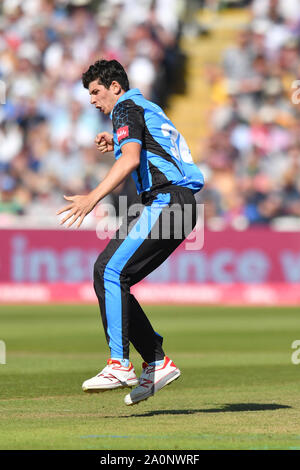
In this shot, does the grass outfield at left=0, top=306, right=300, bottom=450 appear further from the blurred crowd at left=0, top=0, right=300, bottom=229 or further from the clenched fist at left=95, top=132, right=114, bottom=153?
the blurred crowd at left=0, top=0, right=300, bottom=229

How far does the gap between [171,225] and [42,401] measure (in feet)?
5.82

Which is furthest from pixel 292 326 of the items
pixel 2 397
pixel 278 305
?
pixel 2 397

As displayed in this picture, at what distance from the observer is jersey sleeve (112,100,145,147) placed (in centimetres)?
670

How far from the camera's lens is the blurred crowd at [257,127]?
19797 millimetres

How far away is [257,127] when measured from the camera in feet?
69.4

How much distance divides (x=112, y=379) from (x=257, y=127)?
14981 mm

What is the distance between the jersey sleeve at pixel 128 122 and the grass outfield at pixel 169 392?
1811 mm
